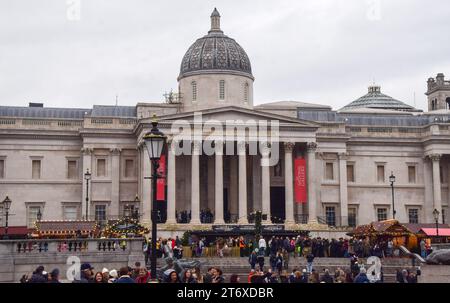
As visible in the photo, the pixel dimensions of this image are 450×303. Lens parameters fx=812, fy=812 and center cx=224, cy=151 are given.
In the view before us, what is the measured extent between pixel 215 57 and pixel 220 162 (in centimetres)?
1105

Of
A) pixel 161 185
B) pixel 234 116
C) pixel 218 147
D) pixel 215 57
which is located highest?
pixel 215 57

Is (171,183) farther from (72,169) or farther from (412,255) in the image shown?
(412,255)

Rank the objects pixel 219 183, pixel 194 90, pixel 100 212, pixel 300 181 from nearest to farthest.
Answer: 1. pixel 219 183
2. pixel 300 181
3. pixel 100 212
4. pixel 194 90

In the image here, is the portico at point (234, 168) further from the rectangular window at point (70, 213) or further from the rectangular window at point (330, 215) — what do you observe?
the rectangular window at point (70, 213)

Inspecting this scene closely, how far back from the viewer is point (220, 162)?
65938 mm

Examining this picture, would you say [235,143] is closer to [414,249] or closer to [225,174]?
[225,174]

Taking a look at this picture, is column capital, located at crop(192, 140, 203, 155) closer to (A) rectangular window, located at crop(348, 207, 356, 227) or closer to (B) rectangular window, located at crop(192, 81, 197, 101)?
(B) rectangular window, located at crop(192, 81, 197, 101)

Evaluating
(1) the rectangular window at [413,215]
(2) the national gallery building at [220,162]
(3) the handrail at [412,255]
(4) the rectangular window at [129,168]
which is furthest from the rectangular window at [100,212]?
(3) the handrail at [412,255]

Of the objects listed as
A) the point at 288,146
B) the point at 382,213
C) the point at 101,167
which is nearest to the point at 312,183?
the point at 288,146

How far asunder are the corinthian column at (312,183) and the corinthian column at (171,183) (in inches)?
456

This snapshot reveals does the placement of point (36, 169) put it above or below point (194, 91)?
below

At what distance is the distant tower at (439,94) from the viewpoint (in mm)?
107781

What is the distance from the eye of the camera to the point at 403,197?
3022 inches
